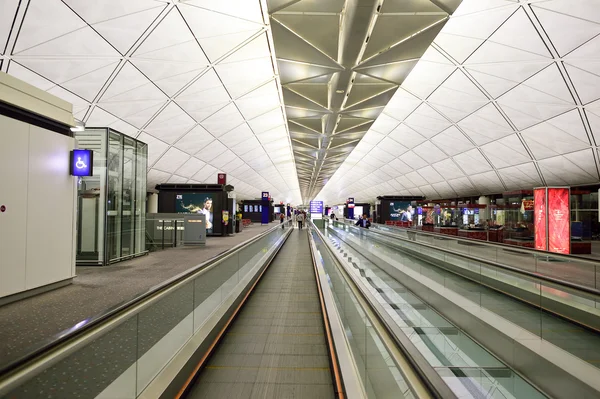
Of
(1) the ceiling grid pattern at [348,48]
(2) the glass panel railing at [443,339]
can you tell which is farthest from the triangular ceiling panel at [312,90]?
(2) the glass panel railing at [443,339]

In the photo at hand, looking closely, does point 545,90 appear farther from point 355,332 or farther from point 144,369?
point 144,369

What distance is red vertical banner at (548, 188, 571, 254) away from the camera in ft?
54.2

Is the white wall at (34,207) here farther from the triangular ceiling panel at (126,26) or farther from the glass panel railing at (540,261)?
the glass panel railing at (540,261)

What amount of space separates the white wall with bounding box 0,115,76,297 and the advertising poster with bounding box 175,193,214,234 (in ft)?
61.6

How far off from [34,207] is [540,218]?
2079 cm

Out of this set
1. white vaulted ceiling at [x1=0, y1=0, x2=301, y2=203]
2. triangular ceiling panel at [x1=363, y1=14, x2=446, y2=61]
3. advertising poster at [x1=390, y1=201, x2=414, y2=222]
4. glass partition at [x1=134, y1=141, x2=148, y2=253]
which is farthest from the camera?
advertising poster at [x1=390, y1=201, x2=414, y2=222]

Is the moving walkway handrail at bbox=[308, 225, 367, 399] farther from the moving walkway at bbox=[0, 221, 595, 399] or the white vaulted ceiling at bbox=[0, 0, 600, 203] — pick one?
the white vaulted ceiling at bbox=[0, 0, 600, 203]

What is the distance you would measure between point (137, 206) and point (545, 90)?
20.6m

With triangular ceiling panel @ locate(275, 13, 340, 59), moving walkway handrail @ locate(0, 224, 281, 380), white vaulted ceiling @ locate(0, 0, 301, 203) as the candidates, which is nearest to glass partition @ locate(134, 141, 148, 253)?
white vaulted ceiling @ locate(0, 0, 301, 203)

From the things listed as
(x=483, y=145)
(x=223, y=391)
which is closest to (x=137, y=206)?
(x=223, y=391)

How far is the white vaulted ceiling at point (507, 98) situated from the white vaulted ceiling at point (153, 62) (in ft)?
29.9

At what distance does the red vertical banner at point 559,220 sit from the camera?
16.5 meters

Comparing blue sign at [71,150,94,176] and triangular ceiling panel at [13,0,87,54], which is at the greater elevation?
triangular ceiling panel at [13,0,87,54]

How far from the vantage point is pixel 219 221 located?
28.5 metres
